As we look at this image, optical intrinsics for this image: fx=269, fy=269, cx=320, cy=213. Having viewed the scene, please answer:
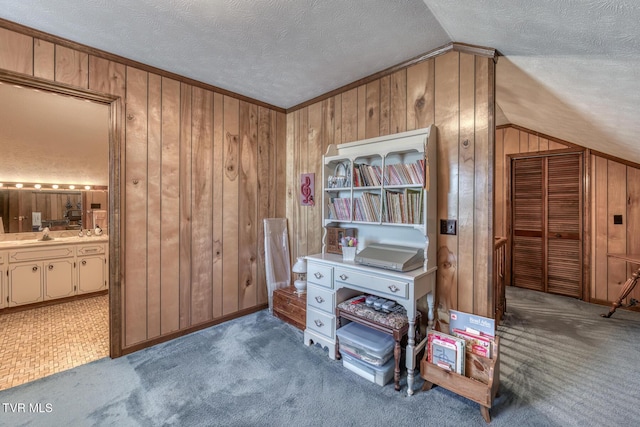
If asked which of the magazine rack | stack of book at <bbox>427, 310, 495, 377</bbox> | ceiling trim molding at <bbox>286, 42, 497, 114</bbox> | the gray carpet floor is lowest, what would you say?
the gray carpet floor

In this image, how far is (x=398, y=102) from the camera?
93.0 inches

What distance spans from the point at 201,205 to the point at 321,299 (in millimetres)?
1519

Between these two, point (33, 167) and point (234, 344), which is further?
point (33, 167)

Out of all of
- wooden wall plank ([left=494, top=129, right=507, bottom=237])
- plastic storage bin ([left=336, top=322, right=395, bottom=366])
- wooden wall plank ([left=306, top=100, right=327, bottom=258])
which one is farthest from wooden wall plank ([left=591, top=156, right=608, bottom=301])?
wooden wall plank ([left=306, top=100, right=327, bottom=258])

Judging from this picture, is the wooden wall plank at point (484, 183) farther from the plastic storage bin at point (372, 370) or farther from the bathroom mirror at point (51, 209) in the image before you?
the bathroom mirror at point (51, 209)

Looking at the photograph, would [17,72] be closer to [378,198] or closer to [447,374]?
[378,198]

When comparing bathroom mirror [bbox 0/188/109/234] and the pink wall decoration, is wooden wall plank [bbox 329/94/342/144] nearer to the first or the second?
the pink wall decoration

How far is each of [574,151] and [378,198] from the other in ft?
10.9

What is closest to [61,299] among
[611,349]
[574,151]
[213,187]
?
[213,187]

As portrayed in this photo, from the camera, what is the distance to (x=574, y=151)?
11.9 ft

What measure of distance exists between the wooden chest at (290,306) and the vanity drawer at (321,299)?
282 mm

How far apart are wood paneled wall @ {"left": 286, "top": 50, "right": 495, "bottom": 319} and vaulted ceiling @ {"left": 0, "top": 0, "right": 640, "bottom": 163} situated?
0.18 meters

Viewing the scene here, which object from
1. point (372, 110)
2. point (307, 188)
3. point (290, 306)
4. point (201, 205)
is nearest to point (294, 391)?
point (290, 306)

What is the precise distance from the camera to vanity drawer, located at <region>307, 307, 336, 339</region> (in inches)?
89.0
